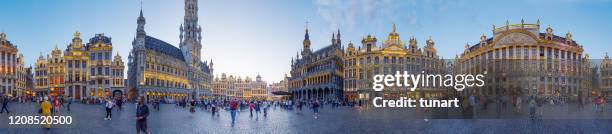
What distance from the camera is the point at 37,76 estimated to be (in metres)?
117

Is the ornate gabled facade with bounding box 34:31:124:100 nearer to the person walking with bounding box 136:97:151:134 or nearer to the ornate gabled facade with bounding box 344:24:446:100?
the ornate gabled facade with bounding box 344:24:446:100

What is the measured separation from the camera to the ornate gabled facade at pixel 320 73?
87438 millimetres

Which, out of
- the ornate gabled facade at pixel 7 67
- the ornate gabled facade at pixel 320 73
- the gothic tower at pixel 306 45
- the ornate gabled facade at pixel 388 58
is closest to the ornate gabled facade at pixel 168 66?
the ornate gabled facade at pixel 7 67

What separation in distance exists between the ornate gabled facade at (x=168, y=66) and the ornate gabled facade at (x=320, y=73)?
93.2 ft

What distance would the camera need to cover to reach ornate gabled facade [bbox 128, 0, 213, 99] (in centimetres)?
10119

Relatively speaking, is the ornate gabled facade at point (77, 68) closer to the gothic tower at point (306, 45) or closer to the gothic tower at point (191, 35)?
the gothic tower at point (191, 35)

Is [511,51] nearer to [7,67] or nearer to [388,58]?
[388,58]

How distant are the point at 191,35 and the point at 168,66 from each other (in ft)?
88.3

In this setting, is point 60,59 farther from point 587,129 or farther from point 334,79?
point 587,129

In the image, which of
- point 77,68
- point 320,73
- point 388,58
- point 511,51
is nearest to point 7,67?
point 77,68

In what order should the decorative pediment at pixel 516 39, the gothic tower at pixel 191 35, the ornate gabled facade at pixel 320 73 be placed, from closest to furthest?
the decorative pediment at pixel 516 39, the ornate gabled facade at pixel 320 73, the gothic tower at pixel 191 35

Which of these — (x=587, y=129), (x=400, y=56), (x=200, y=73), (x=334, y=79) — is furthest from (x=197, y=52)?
(x=587, y=129)

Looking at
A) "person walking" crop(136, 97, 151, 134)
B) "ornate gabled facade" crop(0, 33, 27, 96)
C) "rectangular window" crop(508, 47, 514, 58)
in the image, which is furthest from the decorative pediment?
"ornate gabled facade" crop(0, 33, 27, 96)

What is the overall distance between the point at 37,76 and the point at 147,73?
33.8 metres
